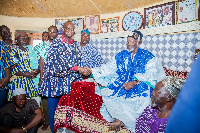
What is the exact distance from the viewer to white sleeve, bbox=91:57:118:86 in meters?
2.67

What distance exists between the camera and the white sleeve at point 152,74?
7.86 feet

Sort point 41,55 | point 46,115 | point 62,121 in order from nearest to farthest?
point 62,121 < point 41,55 < point 46,115

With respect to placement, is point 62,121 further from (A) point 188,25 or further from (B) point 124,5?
(B) point 124,5

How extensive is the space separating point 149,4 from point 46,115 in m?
4.18

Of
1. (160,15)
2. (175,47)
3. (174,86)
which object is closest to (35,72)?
(174,86)

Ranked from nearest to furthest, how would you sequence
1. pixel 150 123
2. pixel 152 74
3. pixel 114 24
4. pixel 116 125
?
1. pixel 150 123
2. pixel 116 125
3. pixel 152 74
4. pixel 114 24

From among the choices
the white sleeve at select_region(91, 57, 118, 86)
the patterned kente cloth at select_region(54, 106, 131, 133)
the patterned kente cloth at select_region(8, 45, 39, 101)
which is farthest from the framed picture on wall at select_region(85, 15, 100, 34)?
the patterned kente cloth at select_region(54, 106, 131, 133)

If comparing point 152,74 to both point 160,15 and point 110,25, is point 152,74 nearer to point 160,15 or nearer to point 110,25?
point 160,15

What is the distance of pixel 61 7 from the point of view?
17.5 feet

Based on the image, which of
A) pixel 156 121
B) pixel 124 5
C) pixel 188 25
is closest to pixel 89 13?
pixel 124 5

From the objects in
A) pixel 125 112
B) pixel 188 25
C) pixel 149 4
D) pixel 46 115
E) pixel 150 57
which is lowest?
pixel 46 115

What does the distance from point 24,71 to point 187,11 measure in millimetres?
4063

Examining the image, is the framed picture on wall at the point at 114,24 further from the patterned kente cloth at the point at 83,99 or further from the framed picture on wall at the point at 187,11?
the patterned kente cloth at the point at 83,99

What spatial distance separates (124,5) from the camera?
4523 mm
